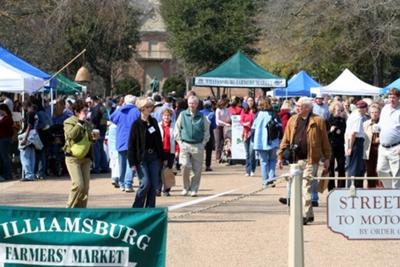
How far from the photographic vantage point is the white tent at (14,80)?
19.7 m

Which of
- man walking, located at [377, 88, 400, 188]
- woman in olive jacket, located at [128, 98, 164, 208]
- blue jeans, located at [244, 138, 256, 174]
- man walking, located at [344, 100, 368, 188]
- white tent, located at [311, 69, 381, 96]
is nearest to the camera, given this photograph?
woman in olive jacket, located at [128, 98, 164, 208]

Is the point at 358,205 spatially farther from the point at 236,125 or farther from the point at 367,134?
the point at 236,125

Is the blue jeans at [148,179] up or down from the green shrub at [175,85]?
down

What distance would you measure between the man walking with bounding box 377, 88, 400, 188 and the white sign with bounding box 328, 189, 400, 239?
5652 millimetres

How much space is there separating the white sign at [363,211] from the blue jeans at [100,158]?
1396 centimetres

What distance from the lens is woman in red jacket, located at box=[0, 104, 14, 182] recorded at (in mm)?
19078

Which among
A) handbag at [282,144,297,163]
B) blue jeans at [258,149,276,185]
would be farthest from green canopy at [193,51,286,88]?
handbag at [282,144,297,163]

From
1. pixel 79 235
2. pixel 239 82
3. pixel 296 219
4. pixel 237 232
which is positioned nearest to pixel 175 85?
pixel 239 82

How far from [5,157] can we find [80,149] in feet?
25.0

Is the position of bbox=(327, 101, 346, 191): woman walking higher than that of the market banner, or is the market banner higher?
bbox=(327, 101, 346, 191): woman walking

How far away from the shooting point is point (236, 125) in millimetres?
23000

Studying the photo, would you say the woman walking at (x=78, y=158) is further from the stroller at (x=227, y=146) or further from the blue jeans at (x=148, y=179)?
the stroller at (x=227, y=146)

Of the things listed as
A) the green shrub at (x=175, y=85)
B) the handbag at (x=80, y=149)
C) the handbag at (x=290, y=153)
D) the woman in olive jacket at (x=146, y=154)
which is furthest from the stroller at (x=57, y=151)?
the green shrub at (x=175, y=85)

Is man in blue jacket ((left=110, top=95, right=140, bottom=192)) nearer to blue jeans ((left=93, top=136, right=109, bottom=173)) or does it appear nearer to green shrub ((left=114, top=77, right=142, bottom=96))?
blue jeans ((left=93, top=136, right=109, bottom=173))
